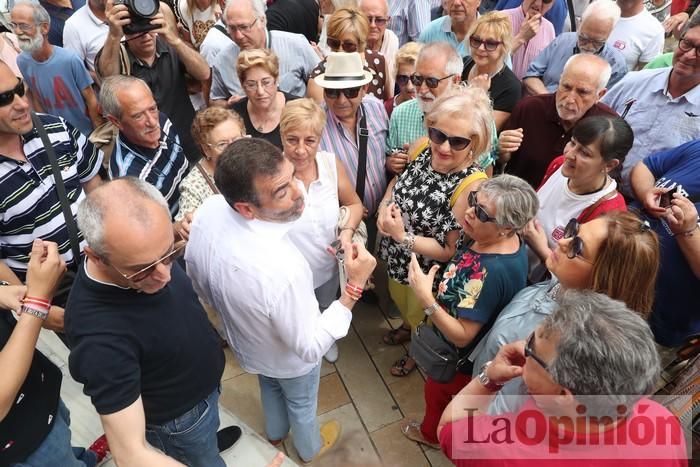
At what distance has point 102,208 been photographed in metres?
1.46

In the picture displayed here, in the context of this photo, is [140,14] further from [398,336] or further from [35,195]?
[398,336]

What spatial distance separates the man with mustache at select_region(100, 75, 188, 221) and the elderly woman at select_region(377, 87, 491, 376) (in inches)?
53.2

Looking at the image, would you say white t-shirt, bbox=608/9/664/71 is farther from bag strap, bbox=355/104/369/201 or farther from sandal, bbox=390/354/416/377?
sandal, bbox=390/354/416/377

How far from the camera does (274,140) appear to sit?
2984mm

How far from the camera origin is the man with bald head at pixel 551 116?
108 inches

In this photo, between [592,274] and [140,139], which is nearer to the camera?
[592,274]

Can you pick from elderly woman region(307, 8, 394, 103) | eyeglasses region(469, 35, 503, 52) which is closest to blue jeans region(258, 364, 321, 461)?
elderly woman region(307, 8, 394, 103)

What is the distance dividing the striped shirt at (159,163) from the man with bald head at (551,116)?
6.96 ft

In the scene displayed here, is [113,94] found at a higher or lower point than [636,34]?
lower

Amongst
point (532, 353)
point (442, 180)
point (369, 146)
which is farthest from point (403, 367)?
point (532, 353)

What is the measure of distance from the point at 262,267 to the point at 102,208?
23.0 inches

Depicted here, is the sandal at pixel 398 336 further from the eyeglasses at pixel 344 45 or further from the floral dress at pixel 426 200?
the eyeglasses at pixel 344 45

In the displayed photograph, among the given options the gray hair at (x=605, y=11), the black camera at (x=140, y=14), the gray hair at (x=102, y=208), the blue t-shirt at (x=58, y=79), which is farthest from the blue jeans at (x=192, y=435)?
the gray hair at (x=605, y=11)

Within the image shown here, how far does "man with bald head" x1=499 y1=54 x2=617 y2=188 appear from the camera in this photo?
9.03ft
